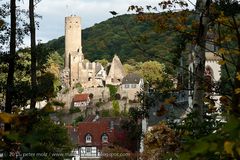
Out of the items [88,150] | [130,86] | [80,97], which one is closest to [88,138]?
[88,150]

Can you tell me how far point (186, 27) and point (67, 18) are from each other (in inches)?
4792

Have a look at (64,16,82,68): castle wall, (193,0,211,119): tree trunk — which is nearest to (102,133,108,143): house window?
(193,0,211,119): tree trunk

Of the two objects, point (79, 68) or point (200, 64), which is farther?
point (79, 68)

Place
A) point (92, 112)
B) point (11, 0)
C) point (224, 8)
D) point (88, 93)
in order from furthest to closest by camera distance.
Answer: point (88, 93) < point (92, 112) < point (11, 0) < point (224, 8)

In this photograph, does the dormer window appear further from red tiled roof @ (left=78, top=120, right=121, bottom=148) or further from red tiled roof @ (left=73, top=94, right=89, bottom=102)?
red tiled roof @ (left=73, top=94, right=89, bottom=102)

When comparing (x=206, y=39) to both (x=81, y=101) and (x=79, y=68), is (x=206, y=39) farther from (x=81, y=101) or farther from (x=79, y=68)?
(x=79, y=68)

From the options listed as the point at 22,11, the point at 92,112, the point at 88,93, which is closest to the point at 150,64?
the point at 88,93

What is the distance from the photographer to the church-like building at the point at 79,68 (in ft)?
393

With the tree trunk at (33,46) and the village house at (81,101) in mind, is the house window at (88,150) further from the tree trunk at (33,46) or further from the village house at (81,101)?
the village house at (81,101)

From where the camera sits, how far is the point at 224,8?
8.25 m

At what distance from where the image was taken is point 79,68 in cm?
12456

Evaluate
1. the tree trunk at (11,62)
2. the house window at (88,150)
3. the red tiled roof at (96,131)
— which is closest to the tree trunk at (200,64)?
the tree trunk at (11,62)

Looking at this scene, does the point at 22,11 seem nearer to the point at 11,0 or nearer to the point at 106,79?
the point at 11,0

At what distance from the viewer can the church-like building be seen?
120 metres
